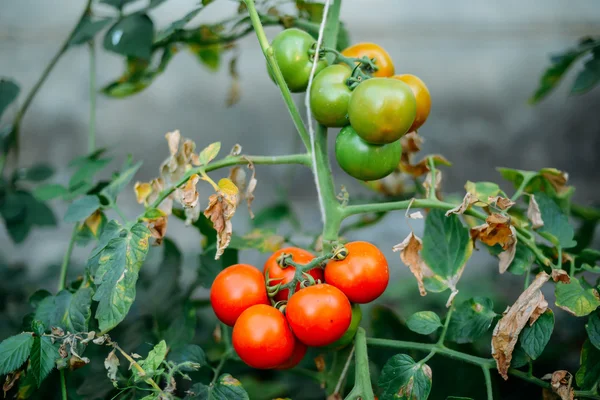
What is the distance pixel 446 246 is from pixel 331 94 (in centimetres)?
29

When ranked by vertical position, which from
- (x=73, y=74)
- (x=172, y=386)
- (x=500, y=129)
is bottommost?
(x=500, y=129)

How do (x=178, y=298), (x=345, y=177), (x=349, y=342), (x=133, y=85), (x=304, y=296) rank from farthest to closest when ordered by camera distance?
Answer: (x=345, y=177), (x=133, y=85), (x=178, y=298), (x=349, y=342), (x=304, y=296)

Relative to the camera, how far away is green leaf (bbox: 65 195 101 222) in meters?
0.76

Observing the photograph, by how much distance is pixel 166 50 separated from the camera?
3.32 feet

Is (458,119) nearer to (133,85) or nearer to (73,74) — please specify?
(133,85)

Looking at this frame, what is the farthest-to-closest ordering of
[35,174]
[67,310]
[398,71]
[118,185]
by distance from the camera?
1. [398,71]
2. [35,174]
3. [118,185]
4. [67,310]

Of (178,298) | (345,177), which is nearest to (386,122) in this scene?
(178,298)

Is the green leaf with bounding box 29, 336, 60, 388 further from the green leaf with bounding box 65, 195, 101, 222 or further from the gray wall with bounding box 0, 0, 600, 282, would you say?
the gray wall with bounding box 0, 0, 600, 282

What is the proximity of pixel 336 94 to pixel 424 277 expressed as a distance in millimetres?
296

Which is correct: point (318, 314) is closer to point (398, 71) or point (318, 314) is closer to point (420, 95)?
point (420, 95)

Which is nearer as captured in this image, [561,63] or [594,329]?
[594,329]

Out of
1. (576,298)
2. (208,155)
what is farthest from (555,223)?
(208,155)

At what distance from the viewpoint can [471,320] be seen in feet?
2.37

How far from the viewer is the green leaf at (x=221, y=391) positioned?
65 centimetres
